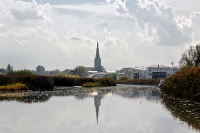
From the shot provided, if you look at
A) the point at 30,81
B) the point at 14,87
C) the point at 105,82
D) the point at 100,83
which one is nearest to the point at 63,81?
the point at 100,83

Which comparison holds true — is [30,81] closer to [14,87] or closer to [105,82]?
[14,87]

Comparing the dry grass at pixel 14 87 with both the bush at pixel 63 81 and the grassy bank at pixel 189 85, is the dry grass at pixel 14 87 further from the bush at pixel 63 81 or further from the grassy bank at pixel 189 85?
the grassy bank at pixel 189 85

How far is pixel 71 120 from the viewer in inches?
598

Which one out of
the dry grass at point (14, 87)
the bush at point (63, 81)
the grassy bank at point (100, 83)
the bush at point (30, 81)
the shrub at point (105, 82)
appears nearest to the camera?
the dry grass at point (14, 87)

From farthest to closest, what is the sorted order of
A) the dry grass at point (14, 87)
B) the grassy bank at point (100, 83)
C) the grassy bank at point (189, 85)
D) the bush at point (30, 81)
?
1. the grassy bank at point (100, 83)
2. the bush at point (30, 81)
3. the dry grass at point (14, 87)
4. the grassy bank at point (189, 85)

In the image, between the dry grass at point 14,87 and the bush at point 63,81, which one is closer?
the dry grass at point 14,87

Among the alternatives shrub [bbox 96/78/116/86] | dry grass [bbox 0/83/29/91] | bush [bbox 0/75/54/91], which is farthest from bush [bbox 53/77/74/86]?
dry grass [bbox 0/83/29/91]

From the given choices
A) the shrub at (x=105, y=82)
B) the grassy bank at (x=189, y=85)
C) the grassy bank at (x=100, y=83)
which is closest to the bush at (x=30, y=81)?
the grassy bank at (x=100, y=83)

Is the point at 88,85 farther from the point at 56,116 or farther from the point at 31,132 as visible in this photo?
the point at 31,132

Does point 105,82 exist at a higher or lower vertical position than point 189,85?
higher

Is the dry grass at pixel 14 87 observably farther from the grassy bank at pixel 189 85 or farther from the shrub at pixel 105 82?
the shrub at pixel 105 82

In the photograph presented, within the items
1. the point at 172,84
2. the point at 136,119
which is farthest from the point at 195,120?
the point at 172,84

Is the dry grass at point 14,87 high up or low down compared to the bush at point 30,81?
down

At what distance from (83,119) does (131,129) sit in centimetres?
338
